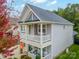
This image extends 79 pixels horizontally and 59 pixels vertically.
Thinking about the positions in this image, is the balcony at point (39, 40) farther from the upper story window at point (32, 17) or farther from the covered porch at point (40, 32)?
the upper story window at point (32, 17)

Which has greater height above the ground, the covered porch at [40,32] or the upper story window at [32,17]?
the upper story window at [32,17]

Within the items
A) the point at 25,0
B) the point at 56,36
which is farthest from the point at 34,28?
the point at 25,0

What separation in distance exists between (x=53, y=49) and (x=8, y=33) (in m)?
17.9

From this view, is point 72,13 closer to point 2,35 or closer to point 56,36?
point 56,36

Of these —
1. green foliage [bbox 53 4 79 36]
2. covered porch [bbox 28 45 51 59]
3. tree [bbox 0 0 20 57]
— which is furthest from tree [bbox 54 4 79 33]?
tree [bbox 0 0 20 57]

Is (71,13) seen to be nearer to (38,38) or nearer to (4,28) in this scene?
(38,38)

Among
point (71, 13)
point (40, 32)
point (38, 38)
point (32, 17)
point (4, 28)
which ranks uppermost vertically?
point (71, 13)

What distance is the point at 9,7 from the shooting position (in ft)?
18.2

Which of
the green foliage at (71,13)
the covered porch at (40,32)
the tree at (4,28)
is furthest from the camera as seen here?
the green foliage at (71,13)

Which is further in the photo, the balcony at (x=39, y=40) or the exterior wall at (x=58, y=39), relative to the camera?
the exterior wall at (x=58, y=39)

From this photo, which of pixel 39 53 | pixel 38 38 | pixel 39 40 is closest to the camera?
pixel 39 40

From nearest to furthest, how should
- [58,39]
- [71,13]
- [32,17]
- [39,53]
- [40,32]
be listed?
[40,32] → [39,53] → [32,17] → [58,39] → [71,13]

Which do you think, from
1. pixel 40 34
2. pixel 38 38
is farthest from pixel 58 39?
pixel 38 38

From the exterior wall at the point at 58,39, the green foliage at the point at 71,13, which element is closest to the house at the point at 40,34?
the exterior wall at the point at 58,39
